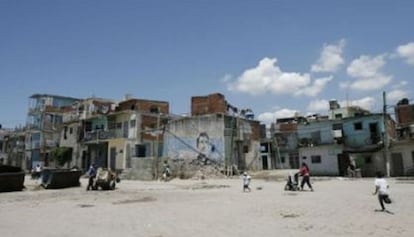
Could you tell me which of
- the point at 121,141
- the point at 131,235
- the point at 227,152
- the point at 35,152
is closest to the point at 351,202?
the point at 131,235

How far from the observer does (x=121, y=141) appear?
53.8 m

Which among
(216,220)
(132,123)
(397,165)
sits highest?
(132,123)

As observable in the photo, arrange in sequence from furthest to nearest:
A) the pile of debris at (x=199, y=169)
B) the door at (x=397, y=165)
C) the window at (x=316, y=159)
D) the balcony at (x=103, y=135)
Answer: the balcony at (x=103, y=135) → the window at (x=316, y=159) → the door at (x=397, y=165) → the pile of debris at (x=199, y=169)

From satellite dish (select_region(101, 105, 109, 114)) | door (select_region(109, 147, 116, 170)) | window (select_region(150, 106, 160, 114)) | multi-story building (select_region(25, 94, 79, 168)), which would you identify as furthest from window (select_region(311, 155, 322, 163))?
multi-story building (select_region(25, 94, 79, 168))

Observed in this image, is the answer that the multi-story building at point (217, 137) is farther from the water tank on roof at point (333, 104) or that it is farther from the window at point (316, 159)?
the water tank on roof at point (333, 104)

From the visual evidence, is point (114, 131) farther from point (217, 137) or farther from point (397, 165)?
point (397, 165)

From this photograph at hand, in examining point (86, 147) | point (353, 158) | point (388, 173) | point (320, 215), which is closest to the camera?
point (320, 215)

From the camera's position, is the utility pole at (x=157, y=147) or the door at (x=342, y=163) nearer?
the utility pole at (x=157, y=147)

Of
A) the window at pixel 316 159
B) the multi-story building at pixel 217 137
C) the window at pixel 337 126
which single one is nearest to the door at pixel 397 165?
the window at pixel 337 126

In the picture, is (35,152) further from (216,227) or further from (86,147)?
(216,227)

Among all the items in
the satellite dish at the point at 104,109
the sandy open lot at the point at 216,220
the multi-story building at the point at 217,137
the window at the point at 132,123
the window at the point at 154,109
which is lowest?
the sandy open lot at the point at 216,220

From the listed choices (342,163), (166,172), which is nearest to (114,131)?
(166,172)

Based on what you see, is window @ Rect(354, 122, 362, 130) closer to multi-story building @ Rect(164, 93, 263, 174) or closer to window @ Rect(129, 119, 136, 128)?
multi-story building @ Rect(164, 93, 263, 174)

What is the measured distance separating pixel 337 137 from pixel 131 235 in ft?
144
